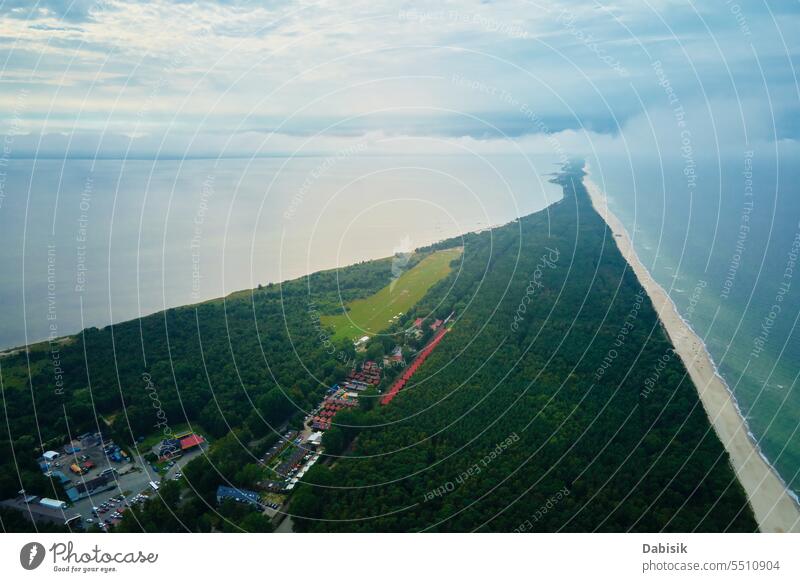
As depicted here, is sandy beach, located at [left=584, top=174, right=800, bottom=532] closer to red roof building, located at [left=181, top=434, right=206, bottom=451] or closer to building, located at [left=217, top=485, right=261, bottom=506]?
building, located at [left=217, top=485, right=261, bottom=506]

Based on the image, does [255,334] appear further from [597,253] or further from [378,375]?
[597,253]

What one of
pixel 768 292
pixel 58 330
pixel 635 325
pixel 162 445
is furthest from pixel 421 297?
pixel 768 292

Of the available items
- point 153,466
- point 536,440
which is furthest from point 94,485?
point 536,440

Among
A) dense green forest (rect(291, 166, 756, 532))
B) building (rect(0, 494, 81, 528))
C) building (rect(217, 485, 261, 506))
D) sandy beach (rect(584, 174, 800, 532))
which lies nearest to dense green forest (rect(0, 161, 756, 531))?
dense green forest (rect(291, 166, 756, 532))

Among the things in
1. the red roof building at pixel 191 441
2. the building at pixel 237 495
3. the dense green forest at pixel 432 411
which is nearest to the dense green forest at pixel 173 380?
the dense green forest at pixel 432 411

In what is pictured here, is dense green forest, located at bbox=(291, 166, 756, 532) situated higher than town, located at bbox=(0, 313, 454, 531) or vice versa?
dense green forest, located at bbox=(291, 166, 756, 532)

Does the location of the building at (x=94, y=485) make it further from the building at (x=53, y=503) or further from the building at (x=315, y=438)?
Result: the building at (x=315, y=438)

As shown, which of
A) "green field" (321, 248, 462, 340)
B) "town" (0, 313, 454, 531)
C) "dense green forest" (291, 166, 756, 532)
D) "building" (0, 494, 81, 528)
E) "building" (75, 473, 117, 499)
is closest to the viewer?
"dense green forest" (291, 166, 756, 532)

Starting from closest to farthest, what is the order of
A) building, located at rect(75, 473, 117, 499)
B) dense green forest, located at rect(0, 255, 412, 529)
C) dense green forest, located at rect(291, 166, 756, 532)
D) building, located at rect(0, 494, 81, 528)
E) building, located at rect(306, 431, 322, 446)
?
dense green forest, located at rect(291, 166, 756, 532)
building, located at rect(0, 494, 81, 528)
building, located at rect(75, 473, 117, 499)
building, located at rect(306, 431, 322, 446)
dense green forest, located at rect(0, 255, 412, 529)
